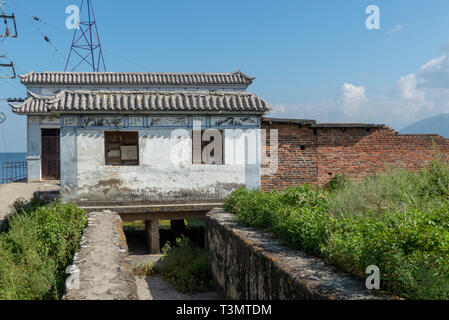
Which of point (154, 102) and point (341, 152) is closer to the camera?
point (154, 102)

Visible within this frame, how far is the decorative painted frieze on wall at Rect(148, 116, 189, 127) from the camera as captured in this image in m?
9.56

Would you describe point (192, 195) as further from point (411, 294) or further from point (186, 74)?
point (186, 74)

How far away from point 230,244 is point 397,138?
813 centimetres

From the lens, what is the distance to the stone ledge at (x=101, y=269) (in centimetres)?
418

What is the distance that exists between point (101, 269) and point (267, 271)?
2244 millimetres

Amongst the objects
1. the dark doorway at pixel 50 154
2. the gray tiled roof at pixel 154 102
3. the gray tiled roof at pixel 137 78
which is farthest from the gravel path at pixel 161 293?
the gray tiled roof at pixel 137 78

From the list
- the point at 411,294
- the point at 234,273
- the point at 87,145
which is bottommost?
the point at 234,273

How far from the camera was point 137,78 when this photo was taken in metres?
19.1

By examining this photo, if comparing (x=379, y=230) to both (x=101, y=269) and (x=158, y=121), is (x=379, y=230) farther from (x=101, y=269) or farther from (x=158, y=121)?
(x=158, y=121)

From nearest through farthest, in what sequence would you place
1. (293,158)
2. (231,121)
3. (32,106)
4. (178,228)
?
1. (231,121)
2. (293,158)
3. (178,228)
4. (32,106)

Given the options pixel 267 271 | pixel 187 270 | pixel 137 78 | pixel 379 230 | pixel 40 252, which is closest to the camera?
pixel 379 230

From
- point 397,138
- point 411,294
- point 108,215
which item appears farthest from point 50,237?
point 397,138

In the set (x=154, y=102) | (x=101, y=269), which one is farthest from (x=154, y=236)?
(x=101, y=269)

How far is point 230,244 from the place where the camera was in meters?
6.50
